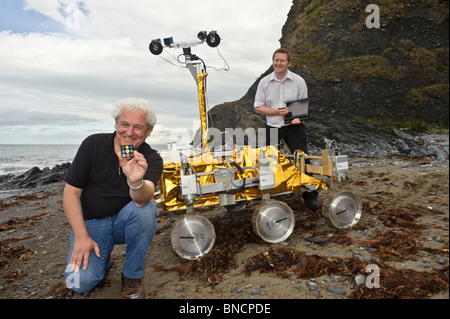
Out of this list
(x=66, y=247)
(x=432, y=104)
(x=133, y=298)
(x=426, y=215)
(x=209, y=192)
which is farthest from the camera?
(x=66, y=247)

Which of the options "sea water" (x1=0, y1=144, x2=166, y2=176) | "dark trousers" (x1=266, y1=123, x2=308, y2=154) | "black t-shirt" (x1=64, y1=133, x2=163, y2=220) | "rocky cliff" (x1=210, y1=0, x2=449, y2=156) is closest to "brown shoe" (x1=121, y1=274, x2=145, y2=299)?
"black t-shirt" (x1=64, y1=133, x2=163, y2=220)

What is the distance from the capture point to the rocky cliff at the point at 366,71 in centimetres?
172

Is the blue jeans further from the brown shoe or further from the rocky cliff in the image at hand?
the rocky cliff

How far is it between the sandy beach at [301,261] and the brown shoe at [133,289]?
0.11 m

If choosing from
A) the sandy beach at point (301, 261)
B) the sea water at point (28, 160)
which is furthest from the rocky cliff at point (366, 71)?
the sea water at point (28, 160)

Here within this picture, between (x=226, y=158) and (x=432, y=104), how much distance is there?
2.13 meters

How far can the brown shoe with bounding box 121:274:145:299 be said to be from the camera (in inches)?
98.0

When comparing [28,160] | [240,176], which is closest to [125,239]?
[240,176]

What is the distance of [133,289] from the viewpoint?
2.51 metres

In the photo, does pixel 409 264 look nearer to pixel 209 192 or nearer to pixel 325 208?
pixel 325 208

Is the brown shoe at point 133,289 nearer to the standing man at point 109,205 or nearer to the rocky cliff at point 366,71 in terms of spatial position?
the standing man at point 109,205
